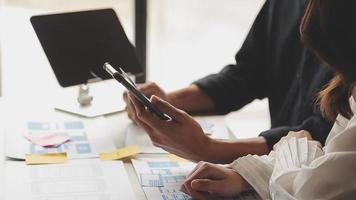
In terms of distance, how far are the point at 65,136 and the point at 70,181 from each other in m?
0.26

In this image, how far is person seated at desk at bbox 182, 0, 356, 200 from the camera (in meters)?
1.06

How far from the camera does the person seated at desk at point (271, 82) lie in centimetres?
156

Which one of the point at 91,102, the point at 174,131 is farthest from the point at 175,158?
the point at 91,102

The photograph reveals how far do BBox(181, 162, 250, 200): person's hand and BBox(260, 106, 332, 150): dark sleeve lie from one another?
0.83 feet

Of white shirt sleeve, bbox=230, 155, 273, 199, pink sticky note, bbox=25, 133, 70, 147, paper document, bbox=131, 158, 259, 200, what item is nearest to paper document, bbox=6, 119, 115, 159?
pink sticky note, bbox=25, 133, 70, 147

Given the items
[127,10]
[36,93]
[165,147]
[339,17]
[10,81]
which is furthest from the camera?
[127,10]

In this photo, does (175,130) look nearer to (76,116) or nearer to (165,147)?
(165,147)

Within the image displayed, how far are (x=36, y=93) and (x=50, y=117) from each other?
24cm

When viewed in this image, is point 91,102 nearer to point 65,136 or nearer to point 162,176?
point 65,136

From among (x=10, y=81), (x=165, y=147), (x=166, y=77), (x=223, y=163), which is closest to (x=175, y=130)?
(x=165, y=147)

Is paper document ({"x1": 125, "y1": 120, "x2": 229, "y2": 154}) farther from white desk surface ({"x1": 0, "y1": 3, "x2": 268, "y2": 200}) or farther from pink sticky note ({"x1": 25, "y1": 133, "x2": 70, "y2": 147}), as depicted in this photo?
pink sticky note ({"x1": 25, "y1": 133, "x2": 70, "y2": 147})

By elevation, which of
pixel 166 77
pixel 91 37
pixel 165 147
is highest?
pixel 91 37

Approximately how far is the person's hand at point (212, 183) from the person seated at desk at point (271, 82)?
213 millimetres

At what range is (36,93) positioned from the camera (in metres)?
1.86
